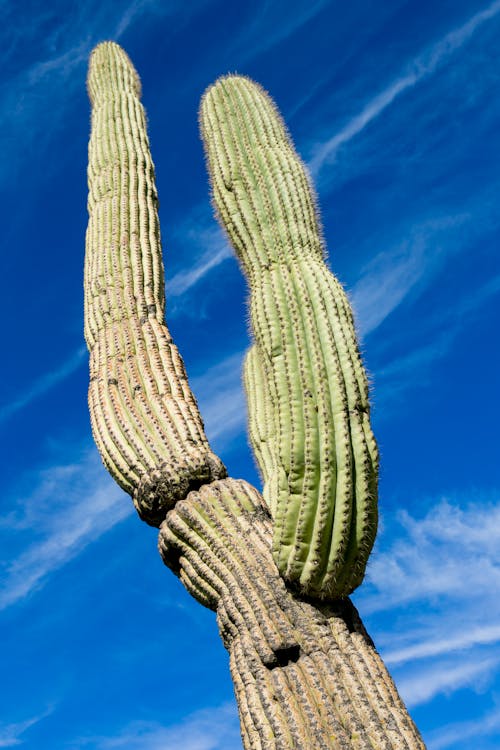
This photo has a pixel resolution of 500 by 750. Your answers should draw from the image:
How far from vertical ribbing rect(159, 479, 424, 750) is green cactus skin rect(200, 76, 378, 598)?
0.13m

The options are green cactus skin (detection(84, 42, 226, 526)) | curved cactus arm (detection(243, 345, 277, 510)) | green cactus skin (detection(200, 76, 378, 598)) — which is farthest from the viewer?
curved cactus arm (detection(243, 345, 277, 510))

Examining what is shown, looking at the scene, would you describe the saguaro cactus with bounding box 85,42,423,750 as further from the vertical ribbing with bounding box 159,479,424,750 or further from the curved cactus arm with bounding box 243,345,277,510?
the curved cactus arm with bounding box 243,345,277,510

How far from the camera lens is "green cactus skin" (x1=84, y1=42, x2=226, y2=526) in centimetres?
364

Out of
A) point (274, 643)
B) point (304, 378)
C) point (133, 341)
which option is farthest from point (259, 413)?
point (274, 643)

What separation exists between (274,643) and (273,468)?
1.42m

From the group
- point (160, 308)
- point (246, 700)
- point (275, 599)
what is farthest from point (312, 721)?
point (160, 308)

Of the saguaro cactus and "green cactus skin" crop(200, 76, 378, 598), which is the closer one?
the saguaro cactus

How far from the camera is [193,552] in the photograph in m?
3.39

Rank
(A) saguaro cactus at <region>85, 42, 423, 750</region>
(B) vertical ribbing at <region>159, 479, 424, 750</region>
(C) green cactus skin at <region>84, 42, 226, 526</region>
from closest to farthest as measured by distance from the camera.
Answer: (B) vertical ribbing at <region>159, 479, 424, 750</region> < (A) saguaro cactus at <region>85, 42, 423, 750</region> < (C) green cactus skin at <region>84, 42, 226, 526</region>

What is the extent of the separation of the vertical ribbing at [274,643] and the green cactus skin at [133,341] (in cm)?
20

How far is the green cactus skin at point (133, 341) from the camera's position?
3.64 m

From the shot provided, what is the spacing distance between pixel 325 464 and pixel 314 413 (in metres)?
0.22

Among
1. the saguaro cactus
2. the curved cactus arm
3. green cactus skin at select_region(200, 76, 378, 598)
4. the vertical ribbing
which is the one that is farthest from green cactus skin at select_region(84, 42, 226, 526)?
the curved cactus arm

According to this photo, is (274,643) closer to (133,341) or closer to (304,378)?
(304,378)
